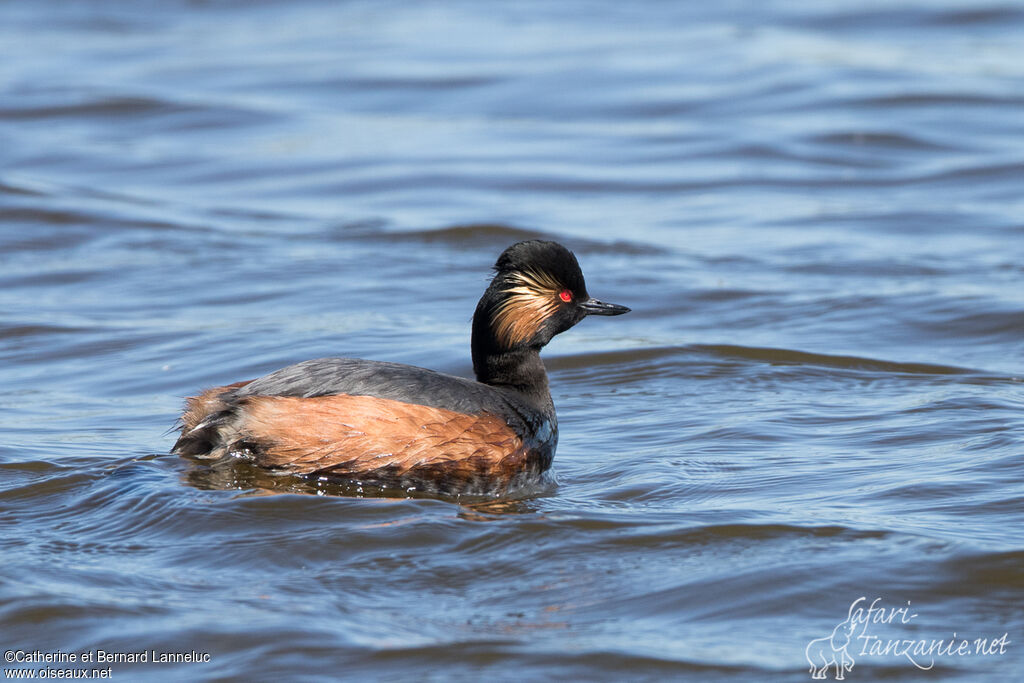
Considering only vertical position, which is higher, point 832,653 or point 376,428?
point 376,428

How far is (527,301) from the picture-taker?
7.04 m

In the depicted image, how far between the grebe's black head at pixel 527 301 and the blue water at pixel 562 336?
692 mm

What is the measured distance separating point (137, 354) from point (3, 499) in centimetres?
300

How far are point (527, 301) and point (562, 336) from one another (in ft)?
9.32

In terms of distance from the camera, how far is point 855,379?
8.52 meters

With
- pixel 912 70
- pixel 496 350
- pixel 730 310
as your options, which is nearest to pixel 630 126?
pixel 912 70

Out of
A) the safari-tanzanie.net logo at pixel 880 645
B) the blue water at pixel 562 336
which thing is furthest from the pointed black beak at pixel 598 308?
the safari-tanzanie.net logo at pixel 880 645

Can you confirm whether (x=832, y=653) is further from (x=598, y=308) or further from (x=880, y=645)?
(x=598, y=308)

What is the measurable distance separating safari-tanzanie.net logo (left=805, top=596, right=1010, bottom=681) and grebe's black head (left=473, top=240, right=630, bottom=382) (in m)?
2.50

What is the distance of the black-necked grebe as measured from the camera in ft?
20.3

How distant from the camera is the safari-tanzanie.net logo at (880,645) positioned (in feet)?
15.7

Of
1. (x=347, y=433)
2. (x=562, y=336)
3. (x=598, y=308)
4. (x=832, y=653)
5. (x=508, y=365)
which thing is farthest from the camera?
(x=562, y=336)

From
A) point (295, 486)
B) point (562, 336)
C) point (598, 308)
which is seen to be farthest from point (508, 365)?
point (562, 336)

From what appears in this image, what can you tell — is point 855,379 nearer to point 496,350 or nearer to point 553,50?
point 496,350
